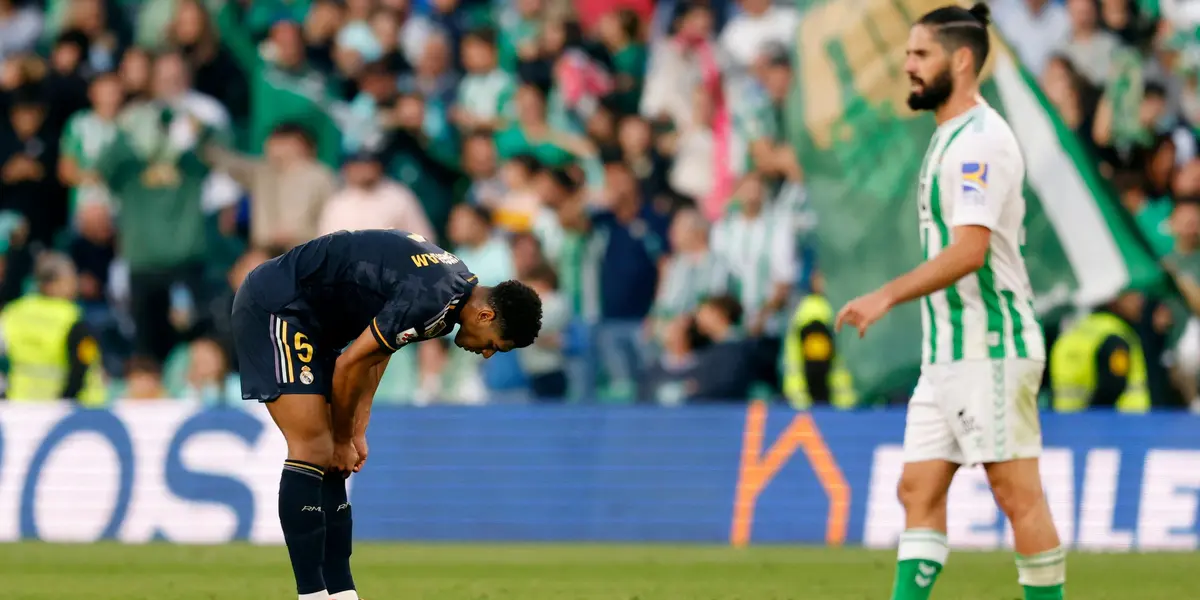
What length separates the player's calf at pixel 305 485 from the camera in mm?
7508

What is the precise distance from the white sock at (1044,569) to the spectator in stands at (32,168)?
42.4 feet

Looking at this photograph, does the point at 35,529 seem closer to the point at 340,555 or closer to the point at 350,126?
the point at 350,126

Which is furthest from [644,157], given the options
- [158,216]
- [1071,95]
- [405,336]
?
[405,336]

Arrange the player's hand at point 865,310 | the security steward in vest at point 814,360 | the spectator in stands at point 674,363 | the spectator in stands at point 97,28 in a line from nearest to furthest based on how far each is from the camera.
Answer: the player's hand at point 865,310 < the security steward in vest at point 814,360 < the spectator in stands at point 674,363 < the spectator in stands at point 97,28

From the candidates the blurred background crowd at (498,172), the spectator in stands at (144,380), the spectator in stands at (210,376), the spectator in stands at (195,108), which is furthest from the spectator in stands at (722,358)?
the spectator in stands at (195,108)

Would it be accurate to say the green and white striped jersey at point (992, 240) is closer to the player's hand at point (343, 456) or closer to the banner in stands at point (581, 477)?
the player's hand at point (343, 456)

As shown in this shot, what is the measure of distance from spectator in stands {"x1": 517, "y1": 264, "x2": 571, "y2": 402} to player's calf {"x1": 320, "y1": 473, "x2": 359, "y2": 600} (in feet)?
23.8

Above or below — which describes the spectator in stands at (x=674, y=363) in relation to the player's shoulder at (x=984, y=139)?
below

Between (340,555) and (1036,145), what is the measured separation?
7558 millimetres

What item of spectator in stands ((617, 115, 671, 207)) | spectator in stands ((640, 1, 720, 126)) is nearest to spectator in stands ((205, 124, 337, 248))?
spectator in stands ((617, 115, 671, 207))

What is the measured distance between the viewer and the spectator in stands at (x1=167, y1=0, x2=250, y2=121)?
17906 mm

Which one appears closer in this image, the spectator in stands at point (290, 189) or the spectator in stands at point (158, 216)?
the spectator in stands at point (290, 189)

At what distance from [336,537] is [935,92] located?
3128 mm

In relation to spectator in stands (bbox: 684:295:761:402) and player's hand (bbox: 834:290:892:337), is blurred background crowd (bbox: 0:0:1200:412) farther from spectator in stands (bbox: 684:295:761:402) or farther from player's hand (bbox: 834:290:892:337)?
player's hand (bbox: 834:290:892:337)
